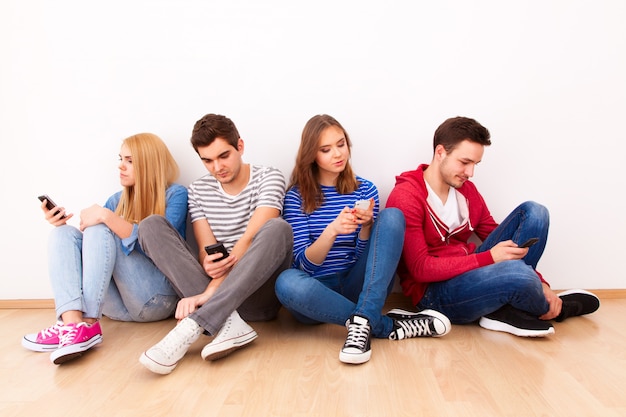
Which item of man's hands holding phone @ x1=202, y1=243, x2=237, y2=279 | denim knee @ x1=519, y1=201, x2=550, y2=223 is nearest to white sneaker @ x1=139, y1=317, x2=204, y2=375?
man's hands holding phone @ x1=202, y1=243, x2=237, y2=279

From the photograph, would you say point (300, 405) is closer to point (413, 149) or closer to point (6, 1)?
point (413, 149)

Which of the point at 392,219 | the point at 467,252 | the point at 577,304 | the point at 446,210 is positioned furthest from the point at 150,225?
the point at 577,304

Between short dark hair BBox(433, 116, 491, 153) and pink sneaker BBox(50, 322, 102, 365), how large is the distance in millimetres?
1555

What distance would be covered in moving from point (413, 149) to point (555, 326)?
38.1 inches

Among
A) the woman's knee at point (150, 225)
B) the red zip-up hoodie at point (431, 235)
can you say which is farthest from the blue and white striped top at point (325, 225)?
the woman's knee at point (150, 225)

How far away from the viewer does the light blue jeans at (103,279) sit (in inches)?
78.1

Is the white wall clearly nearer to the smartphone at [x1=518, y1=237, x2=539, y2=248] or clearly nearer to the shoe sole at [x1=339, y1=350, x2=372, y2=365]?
the smartphone at [x1=518, y1=237, x2=539, y2=248]

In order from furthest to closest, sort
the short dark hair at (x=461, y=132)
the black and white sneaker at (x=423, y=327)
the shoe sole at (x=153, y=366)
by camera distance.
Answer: the short dark hair at (x=461, y=132) → the black and white sneaker at (x=423, y=327) → the shoe sole at (x=153, y=366)

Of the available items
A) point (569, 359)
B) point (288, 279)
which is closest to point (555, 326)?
point (569, 359)

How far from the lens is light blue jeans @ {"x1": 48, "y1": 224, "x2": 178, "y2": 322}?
1983 mm

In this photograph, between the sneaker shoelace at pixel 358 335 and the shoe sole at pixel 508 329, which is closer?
the sneaker shoelace at pixel 358 335

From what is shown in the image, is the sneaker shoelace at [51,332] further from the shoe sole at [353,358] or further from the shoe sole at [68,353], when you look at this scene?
the shoe sole at [353,358]

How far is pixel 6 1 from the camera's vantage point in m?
2.41

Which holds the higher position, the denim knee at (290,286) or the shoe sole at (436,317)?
the denim knee at (290,286)
